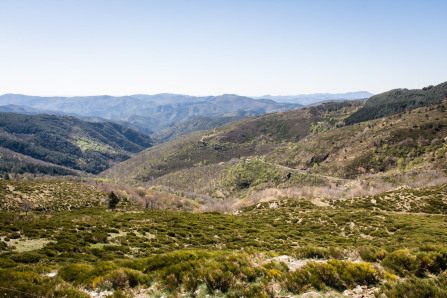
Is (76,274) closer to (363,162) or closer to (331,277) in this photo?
(331,277)

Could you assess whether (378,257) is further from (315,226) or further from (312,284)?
(315,226)

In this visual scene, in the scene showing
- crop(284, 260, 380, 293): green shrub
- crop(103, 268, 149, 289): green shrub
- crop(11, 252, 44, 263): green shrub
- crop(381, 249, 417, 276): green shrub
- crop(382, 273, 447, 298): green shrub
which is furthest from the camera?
crop(11, 252, 44, 263): green shrub

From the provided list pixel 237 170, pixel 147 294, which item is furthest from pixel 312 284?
pixel 237 170

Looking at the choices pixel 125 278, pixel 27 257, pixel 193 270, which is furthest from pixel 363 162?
pixel 27 257

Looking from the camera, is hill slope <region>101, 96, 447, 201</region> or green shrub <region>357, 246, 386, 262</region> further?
hill slope <region>101, 96, 447, 201</region>

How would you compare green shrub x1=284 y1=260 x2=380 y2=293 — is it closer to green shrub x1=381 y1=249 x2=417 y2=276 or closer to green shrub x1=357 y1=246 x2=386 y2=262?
green shrub x1=381 y1=249 x2=417 y2=276

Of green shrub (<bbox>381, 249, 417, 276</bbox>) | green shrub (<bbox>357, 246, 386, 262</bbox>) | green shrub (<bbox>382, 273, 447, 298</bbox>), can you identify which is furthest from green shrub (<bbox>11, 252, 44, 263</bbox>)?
green shrub (<bbox>381, 249, 417, 276</bbox>)

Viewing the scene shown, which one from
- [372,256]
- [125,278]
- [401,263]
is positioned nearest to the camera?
[125,278]

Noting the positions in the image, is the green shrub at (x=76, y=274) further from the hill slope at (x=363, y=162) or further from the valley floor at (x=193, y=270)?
the hill slope at (x=363, y=162)

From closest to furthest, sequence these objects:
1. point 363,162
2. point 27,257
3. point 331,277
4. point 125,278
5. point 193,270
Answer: point 331,277
point 125,278
point 193,270
point 27,257
point 363,162

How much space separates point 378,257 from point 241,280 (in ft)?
26.8

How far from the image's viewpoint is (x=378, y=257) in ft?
40.2

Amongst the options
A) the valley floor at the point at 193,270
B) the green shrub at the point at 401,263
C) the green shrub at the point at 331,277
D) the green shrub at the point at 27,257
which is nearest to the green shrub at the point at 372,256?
the valley floor at the point at 193,270

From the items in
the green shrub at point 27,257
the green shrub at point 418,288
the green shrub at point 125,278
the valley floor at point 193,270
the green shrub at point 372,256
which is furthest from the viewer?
the green shrub at point 27,257
